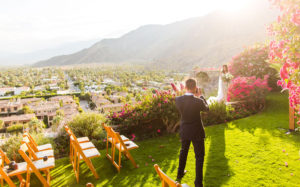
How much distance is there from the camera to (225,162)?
14.3ft

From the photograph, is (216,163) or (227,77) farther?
(227,77)

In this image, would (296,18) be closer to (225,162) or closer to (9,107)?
(225,162)

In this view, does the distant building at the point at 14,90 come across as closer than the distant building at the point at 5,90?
No

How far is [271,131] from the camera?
598 cm

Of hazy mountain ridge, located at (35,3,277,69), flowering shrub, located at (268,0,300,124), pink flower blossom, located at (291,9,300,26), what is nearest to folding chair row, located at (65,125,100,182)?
flowering shrub, located at (268,0,300,124)

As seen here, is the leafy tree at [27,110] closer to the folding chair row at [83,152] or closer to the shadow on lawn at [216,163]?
the folding chair row at [83,152]

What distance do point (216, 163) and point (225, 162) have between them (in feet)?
0.62

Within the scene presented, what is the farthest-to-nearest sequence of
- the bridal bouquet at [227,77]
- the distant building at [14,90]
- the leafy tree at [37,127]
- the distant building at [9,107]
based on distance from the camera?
1. the bridal bouquet at [227,77]
2. the distant building at [14,90]
3. the distant building at [9,107]
4. the leafy tree at [37,127]

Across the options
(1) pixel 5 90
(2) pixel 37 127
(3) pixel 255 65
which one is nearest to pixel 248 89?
(3) pixel 255 65

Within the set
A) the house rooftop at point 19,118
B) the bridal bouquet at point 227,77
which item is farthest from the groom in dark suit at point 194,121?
the house rooftop at point 19,118

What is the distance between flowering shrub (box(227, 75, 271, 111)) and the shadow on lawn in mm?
3039

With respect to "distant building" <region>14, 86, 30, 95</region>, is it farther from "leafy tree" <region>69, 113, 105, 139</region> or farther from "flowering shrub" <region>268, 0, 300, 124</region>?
"flowering shrub" <region>268, 0, 300, 124</region>

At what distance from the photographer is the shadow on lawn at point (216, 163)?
12.2 ft

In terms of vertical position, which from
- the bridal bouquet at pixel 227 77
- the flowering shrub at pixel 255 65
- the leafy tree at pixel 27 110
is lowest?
the leafy tree at pixel 27 110
